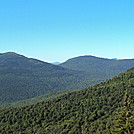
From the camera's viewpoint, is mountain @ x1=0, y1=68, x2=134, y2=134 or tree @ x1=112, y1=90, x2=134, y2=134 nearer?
tree @ x1=112, y1=90, x2=134, y2=134

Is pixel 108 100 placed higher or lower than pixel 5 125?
higher

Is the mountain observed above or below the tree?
below

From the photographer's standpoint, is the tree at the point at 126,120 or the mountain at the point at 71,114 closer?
the tree at the point at 126,120

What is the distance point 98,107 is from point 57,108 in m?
11.3

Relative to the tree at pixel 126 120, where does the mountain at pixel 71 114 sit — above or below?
below

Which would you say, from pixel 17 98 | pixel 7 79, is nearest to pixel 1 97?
pixel 17 98

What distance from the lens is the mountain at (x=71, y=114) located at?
40906mm

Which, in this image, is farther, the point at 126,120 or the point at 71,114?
the point at 71,114

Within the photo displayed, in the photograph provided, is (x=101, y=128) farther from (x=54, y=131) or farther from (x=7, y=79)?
(x=7, y=79)

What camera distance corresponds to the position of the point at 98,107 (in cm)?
4697

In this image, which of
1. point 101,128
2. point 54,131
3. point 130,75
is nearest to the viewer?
point 101,128

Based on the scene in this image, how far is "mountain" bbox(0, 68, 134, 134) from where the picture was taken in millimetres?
40906

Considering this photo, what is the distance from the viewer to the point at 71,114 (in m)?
47.6

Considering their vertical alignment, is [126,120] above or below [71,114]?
above
